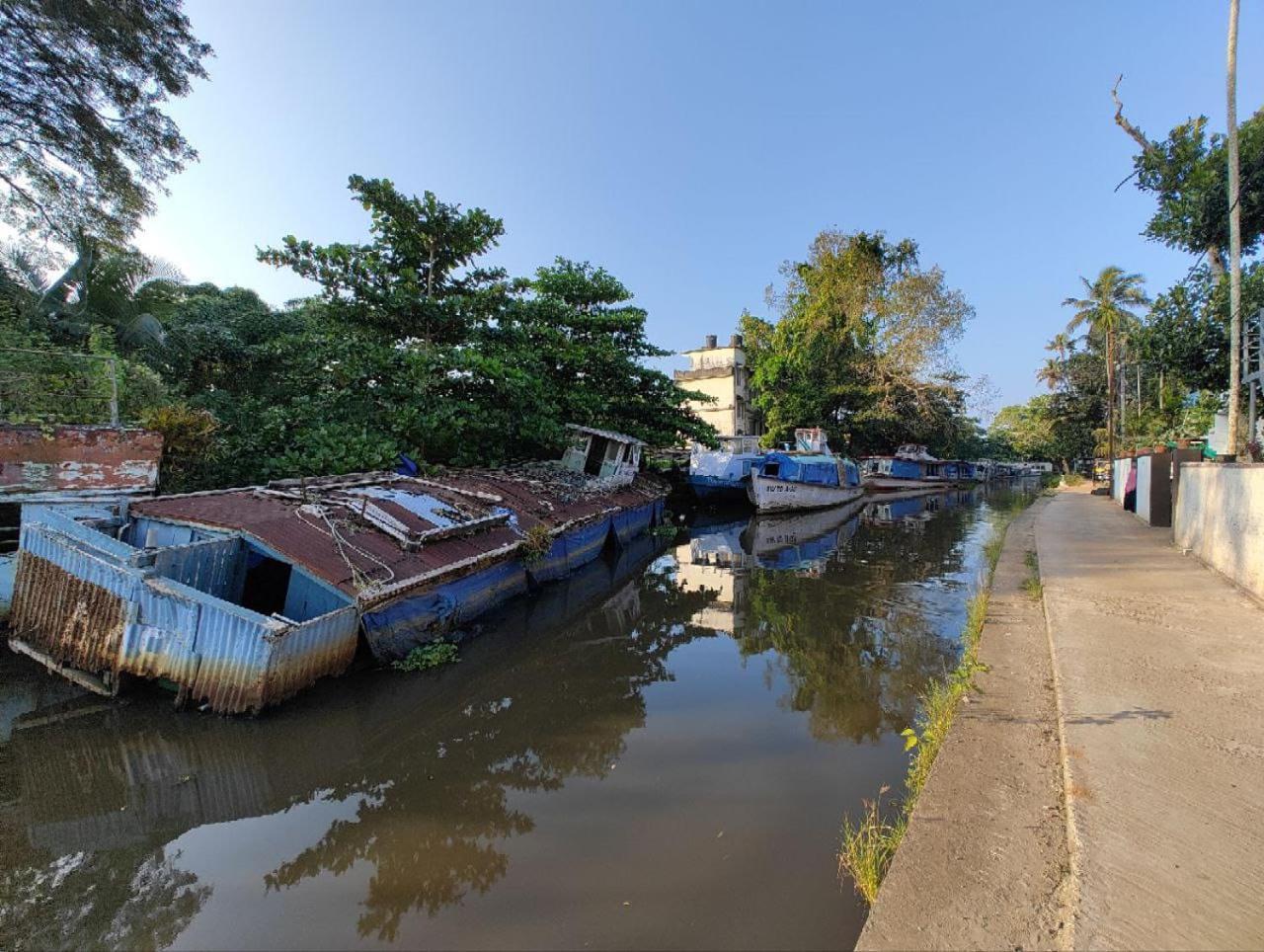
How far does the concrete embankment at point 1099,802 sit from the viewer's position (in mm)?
2477

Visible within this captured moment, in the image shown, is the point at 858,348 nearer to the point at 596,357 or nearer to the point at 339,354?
the point at 596,357

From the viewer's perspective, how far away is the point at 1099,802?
123 inches

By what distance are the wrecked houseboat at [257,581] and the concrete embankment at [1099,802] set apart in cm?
529

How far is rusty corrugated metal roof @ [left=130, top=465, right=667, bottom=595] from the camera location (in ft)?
20.5

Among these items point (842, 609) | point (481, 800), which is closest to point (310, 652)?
point (481, 800)

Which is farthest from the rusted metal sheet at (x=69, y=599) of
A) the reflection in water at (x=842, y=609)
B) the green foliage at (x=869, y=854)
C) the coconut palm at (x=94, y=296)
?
the coconut palm at (x=94, y=296)

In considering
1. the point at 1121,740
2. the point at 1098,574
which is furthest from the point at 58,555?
the point at 1098,574

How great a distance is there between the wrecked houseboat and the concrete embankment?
5287 millimetres

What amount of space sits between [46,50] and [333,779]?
611 inches

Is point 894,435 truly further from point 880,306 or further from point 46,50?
point 46,50

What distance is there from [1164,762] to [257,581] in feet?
28.1

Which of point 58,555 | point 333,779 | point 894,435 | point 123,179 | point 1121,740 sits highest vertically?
point 123,179

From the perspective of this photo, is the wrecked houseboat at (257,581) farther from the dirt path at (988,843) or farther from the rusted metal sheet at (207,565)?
the dirt path at (988,843)

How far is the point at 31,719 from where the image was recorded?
Result: 519cm
